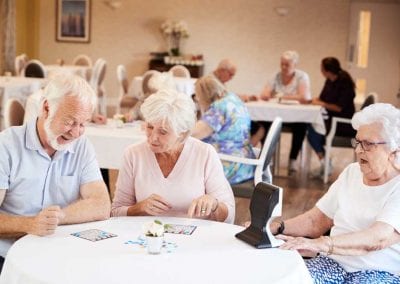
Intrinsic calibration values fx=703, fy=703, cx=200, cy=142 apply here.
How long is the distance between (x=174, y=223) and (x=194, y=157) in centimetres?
45

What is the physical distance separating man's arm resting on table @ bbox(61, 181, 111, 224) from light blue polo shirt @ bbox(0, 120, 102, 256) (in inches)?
1.5

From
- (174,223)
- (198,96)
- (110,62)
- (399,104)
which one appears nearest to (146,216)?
(174,223)

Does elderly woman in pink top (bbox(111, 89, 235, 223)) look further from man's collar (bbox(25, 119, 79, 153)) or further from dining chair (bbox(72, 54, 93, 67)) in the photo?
dining chair (bbox(72, 54, 93, 67))

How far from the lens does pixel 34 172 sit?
9.08 ft

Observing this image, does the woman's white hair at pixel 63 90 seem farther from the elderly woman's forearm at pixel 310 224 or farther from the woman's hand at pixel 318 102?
the woman's hand at pixel 318 102

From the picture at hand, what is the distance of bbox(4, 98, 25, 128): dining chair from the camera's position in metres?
4.73

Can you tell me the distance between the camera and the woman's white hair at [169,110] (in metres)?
3.08

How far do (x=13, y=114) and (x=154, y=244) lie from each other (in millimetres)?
2729

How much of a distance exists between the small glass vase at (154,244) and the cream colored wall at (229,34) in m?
10.6

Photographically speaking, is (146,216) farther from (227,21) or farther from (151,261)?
(227,21)

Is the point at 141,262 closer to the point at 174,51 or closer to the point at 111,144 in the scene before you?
the point at 111,144

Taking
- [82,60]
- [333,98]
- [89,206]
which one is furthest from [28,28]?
[89,206]

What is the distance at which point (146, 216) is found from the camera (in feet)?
9.75

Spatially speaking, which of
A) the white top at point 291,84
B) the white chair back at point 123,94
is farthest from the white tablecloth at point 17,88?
the white top at point 291,84
